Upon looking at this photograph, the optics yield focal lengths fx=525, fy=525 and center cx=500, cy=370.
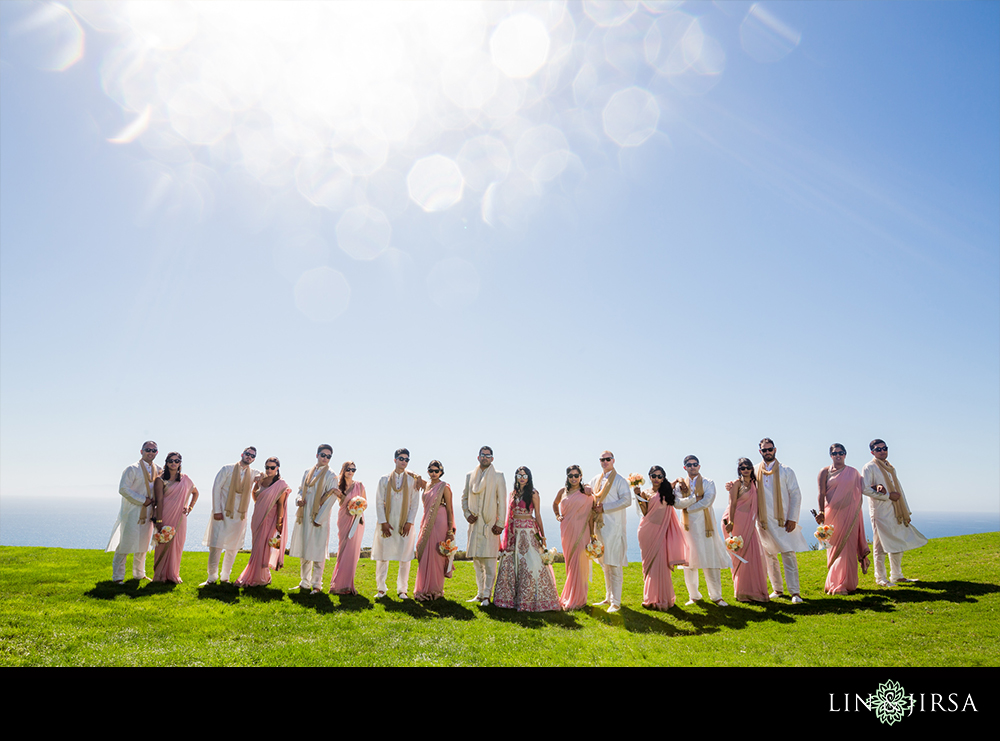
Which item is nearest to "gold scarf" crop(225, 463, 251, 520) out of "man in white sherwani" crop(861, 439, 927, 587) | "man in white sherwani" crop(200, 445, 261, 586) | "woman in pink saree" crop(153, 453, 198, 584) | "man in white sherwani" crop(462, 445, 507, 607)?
"man in white sherwani" crop(200, 445, 261, 586)

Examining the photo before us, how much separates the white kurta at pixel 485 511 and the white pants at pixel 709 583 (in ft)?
13.5

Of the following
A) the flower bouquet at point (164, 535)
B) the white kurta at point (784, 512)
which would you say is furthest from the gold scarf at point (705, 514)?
the flower bouquet at point (164, 535)

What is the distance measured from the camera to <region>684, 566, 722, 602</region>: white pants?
10.9 m

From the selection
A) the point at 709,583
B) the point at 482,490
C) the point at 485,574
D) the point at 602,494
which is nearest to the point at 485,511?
the point at 482,490

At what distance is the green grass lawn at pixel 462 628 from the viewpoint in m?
6.72

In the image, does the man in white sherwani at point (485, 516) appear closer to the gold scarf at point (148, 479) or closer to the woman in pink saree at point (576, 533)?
the woman in pink saree at point (576, 533)

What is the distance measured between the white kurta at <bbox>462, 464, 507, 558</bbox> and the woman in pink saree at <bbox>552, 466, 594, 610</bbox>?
1214mm

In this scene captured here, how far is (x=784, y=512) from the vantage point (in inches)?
447

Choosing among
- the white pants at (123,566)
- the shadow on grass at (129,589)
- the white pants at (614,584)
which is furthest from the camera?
the white pants at (123,566)

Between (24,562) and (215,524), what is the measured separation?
5496 mm
